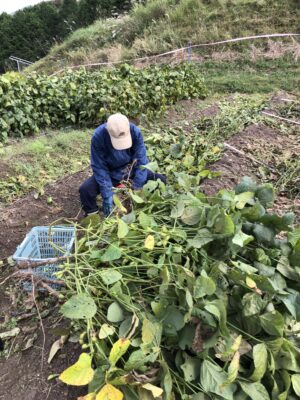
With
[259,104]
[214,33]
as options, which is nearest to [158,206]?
[259,104]

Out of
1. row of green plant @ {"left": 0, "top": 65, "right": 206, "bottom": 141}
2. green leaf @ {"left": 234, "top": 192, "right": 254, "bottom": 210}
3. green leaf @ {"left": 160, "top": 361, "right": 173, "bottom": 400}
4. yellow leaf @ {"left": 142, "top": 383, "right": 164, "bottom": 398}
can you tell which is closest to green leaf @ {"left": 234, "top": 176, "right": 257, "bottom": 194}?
green leaf @ {"left": 234, "top": 192, "right": 254, "bottom": 210}

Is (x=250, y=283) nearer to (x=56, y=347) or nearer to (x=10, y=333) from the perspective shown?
(x=56, y=347)

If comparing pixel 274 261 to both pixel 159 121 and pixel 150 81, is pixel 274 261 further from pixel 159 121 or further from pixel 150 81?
pixel 150 81

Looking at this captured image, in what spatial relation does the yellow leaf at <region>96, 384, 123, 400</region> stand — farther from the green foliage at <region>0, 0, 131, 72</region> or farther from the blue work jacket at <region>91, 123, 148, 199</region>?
the green foliage at <region>0, 0, 131, 72</region>

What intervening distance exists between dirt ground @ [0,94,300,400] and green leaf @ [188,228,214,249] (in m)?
0.80

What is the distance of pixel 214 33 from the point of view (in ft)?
39.6

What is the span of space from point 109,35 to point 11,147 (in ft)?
39.3

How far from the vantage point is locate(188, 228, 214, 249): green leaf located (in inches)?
74.4

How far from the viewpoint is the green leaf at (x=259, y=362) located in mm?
1638

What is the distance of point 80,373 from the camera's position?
1.46 metres

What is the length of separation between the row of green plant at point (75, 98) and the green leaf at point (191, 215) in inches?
163

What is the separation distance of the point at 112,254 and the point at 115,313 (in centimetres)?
27

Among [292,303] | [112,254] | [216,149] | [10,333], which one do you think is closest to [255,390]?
[292,303]

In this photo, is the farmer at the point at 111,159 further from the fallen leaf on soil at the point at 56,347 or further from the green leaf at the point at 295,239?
the green leaf at the point at 295,239
